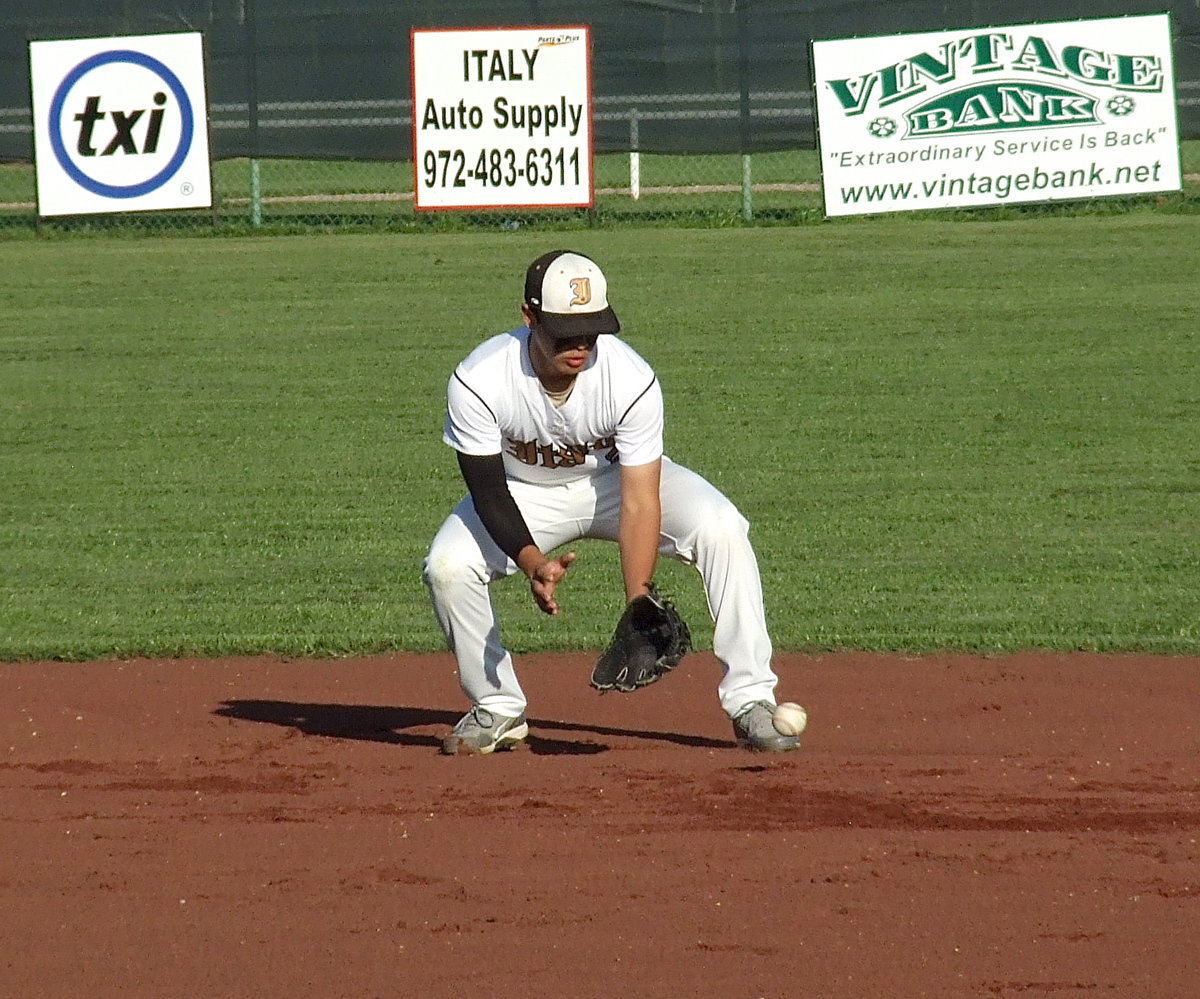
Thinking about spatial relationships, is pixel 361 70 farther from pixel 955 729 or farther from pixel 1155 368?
pixel 955 729

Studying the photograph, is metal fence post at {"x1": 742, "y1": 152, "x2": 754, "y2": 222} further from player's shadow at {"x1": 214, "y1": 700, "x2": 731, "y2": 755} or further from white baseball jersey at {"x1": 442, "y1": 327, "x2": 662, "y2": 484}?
white baseball jersey at {"x1": 442, "y1": 327, "x2": 662, "y2": 484}

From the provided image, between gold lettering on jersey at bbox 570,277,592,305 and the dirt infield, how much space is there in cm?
135

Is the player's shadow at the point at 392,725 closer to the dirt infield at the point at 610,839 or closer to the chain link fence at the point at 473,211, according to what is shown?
the dirt infield at the point at 610,839

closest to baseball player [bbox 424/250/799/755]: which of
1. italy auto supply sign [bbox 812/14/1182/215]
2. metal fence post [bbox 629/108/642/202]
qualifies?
italy auto supply sign [bbox 812/14/1182/215]

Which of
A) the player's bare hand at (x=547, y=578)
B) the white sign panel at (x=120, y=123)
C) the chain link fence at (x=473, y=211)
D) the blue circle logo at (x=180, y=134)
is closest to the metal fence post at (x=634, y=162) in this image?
the chain link fence at (x=473, y=211)

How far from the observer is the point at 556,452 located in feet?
19.2

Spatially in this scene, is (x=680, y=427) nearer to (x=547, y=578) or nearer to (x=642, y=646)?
(x=642, y=646)

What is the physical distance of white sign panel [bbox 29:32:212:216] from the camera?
1686cm

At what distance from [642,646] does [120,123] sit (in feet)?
41.4

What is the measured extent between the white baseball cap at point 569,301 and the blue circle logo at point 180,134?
1238cm

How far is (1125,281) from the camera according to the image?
14984mm

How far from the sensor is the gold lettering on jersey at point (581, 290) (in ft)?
17.7

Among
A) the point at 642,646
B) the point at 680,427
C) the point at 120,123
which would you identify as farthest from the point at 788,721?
the point at 120,123

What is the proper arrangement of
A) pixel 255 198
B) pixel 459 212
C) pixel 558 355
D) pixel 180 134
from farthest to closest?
pixel 255 198, pixel 459 212, pixel 180 134, pixel 558 355
